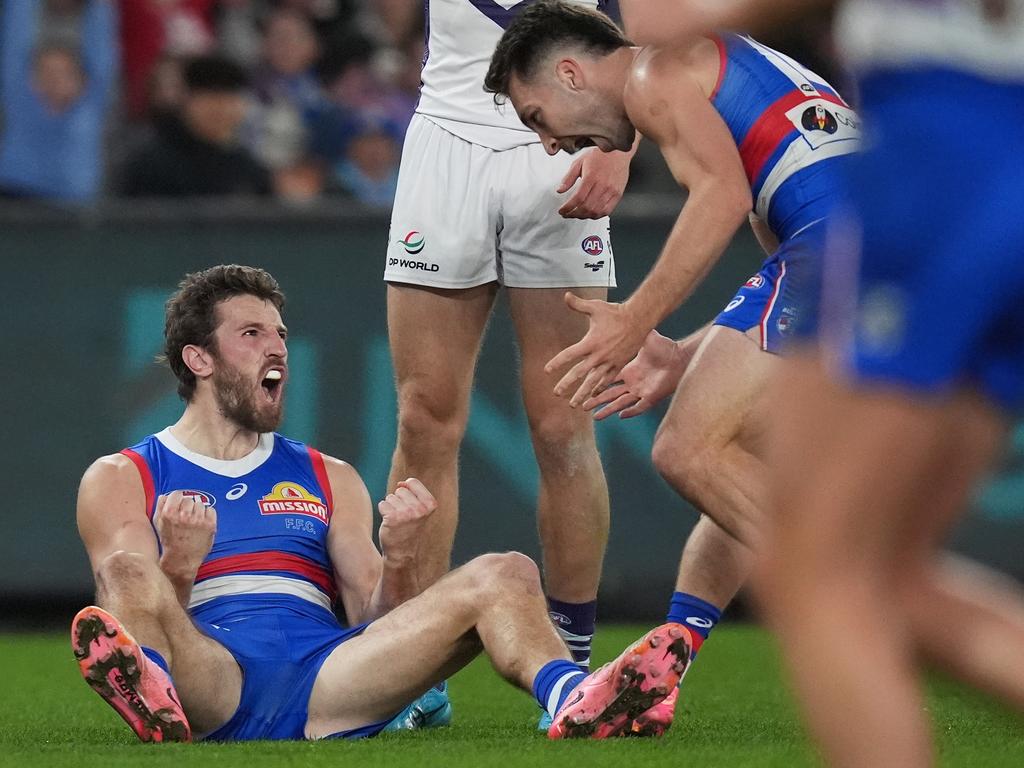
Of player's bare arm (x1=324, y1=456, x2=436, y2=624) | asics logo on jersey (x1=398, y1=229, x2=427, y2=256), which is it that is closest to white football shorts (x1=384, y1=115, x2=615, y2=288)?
asics logo on jersey (x1=398, y1=229, x2=427, y2=256)

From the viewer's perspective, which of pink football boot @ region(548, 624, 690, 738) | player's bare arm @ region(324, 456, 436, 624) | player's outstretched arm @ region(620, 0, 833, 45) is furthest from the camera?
player's bare arm @ region(324, 456, 436, 624)

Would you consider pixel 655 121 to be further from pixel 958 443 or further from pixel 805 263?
pixel 958 443

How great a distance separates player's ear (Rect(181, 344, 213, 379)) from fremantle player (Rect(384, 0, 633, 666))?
661mm

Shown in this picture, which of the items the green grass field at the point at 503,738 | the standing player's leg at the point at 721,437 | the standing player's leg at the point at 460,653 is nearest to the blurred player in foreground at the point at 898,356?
the green grass field at the point at 503,738

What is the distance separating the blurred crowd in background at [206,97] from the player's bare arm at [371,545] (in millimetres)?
3292

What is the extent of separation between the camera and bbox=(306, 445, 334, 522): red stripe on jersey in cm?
504

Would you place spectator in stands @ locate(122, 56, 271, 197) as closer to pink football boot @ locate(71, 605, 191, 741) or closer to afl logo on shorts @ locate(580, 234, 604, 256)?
afl logo on shorts @ locate(580, 234, 604, 256)

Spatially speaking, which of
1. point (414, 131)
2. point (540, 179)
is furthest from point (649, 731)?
point (414, 131)

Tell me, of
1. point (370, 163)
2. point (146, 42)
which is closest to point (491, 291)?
point (370, 163)

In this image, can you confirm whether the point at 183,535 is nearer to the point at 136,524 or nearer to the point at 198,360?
the point at 136,524

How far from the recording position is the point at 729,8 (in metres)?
2.26

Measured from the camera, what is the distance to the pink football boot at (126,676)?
4094mm

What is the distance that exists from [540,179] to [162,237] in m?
3.01

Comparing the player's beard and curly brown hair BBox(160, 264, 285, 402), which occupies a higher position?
curly brown hair BBox(160, 264, 285, 402)
